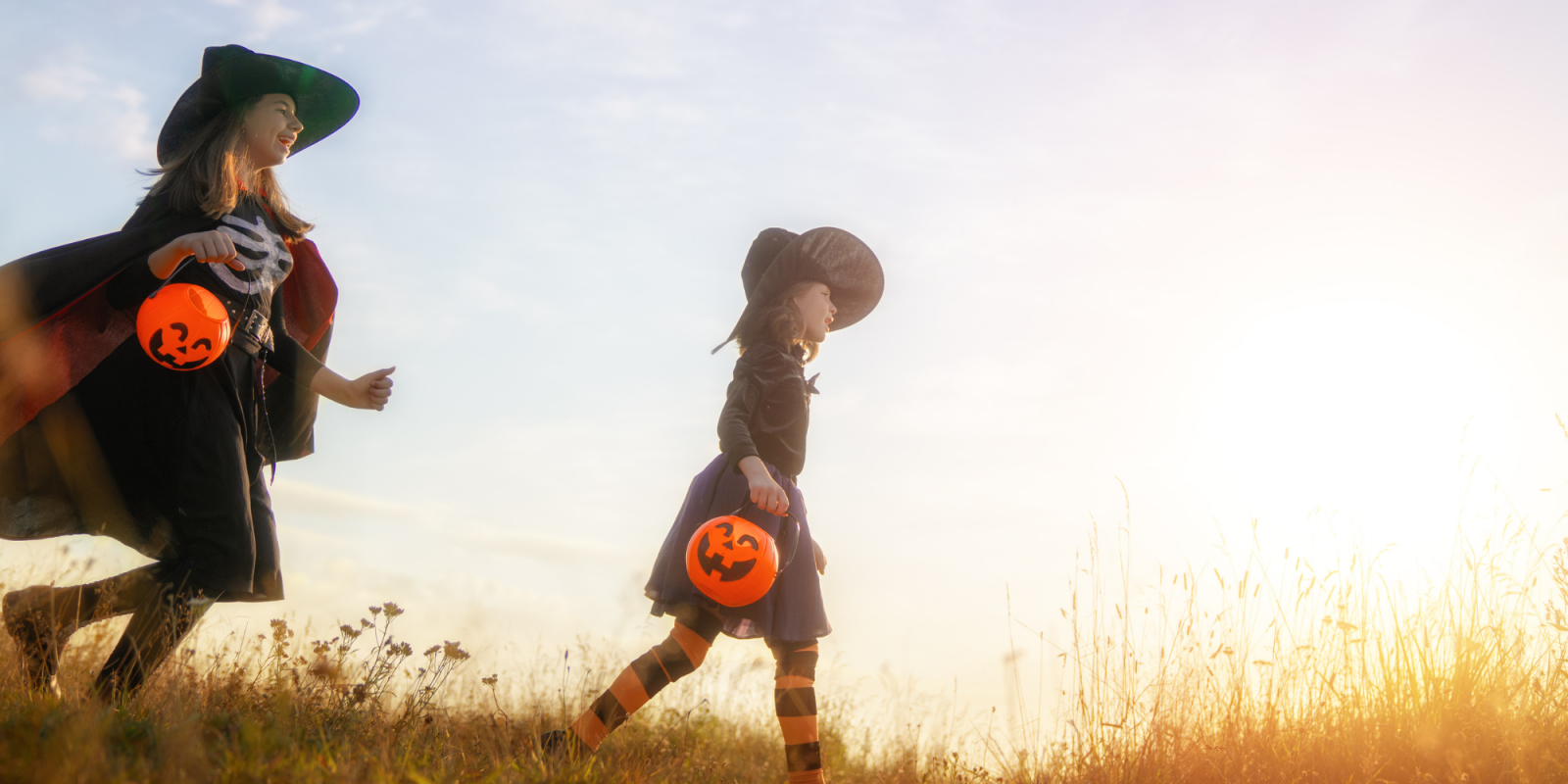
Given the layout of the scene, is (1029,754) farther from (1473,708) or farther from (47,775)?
(47,775)

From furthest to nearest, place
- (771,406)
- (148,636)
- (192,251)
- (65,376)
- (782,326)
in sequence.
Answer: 1. (782,326)
2. (771,406)
3. (65,376)
4. (192,251)
5. (148,636)

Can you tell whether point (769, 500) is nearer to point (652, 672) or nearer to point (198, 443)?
point (652, 672)

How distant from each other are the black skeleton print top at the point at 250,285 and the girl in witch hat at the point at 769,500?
4.67ft

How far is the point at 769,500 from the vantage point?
353 cm

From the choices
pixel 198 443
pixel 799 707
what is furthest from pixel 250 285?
pixel 799 707

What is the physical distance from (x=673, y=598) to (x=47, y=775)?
184cm

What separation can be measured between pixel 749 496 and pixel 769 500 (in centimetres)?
21

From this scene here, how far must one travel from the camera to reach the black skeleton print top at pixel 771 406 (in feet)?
12.6

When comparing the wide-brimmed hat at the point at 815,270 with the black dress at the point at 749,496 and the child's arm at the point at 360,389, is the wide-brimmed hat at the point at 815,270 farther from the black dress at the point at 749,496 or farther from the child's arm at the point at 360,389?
the child's arm at the point at 360,389

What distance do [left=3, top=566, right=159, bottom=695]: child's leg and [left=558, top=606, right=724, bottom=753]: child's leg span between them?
52.5 inches

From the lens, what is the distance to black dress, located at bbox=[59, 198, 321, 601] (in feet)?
10.2

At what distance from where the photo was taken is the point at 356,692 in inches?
134

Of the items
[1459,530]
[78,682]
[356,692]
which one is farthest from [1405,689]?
[78,682]

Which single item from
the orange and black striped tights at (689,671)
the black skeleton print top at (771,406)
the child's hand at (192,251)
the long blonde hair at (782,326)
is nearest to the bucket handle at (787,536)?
the black skeleton print top at (771,406)
